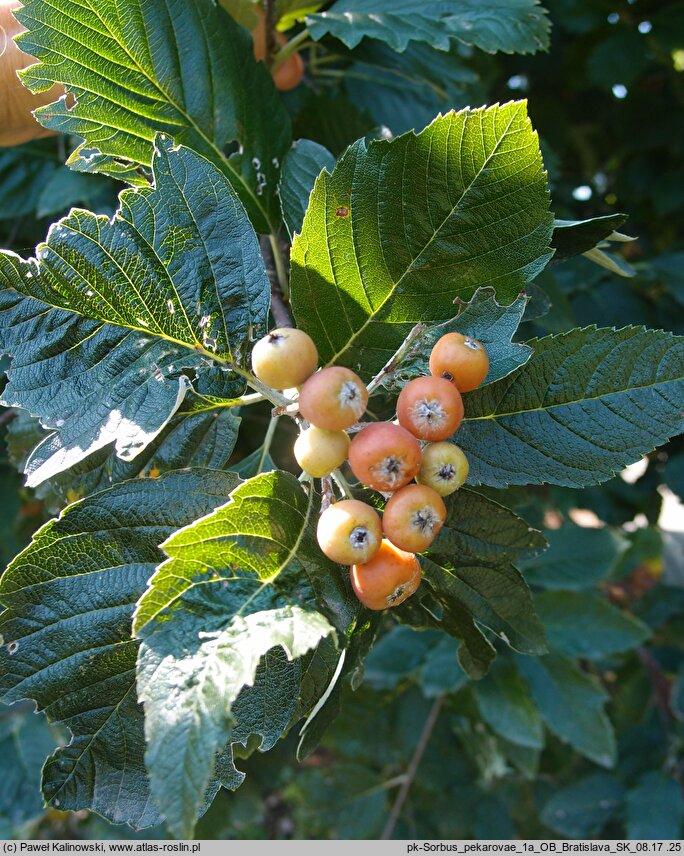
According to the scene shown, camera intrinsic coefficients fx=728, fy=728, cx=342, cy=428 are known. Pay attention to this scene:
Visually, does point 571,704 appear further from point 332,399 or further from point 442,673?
point 332,399

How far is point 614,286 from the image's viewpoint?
2.55 meters

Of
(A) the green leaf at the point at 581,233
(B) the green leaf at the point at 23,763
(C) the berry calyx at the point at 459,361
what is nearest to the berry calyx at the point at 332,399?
(C) the berry calyx at the point at 459,361

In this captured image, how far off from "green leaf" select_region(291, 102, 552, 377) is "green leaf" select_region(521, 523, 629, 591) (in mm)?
1443

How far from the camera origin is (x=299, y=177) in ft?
3.59

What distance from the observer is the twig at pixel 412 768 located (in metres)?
2.26

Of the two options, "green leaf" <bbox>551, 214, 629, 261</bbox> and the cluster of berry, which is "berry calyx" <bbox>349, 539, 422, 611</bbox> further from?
"green leaf" <bbox>551, 214, 629, 261</bbox>

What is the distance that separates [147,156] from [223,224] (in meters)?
0.26

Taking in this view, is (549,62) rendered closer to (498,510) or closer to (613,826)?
(498,510)

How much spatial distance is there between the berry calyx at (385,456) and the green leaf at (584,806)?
219cm

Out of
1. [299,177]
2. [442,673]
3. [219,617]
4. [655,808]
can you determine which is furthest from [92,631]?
[655,808]

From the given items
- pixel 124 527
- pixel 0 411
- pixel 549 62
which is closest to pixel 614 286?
pixel 549 62

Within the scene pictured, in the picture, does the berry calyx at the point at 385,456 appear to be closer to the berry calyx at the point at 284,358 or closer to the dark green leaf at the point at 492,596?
the berry calyx at the point at 284,358

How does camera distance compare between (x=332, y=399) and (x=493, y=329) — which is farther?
(x=493, y=329)

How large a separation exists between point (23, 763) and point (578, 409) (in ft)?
6.82
